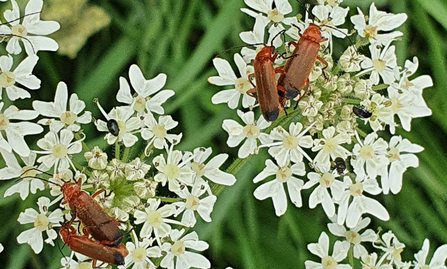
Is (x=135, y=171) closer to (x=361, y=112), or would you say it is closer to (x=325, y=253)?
(x=361, y=112)

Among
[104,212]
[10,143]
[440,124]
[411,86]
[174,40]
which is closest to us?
[104,212]

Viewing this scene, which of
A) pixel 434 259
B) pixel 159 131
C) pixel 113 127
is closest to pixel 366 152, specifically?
pixel 434 259

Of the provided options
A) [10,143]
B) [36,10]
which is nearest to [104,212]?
[10,143]

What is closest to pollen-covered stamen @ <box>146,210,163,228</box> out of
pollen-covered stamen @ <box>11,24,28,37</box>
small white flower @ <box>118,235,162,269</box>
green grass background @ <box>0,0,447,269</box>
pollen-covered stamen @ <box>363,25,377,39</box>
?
small white flower @ <box>118,235,162,269</box>

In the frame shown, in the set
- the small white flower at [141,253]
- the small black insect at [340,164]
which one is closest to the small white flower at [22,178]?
the small white flower at [141,253]

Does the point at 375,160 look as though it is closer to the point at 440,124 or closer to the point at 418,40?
the point at 440,124

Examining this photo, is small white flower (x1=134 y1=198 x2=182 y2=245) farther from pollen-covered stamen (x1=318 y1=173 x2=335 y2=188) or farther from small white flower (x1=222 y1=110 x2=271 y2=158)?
pollen-covered stamen (x1=318 y1=173 x2=335 y2=188)

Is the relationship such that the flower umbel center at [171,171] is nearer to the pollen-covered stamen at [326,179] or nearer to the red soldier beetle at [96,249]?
the red soldier beetle at [96,249]
